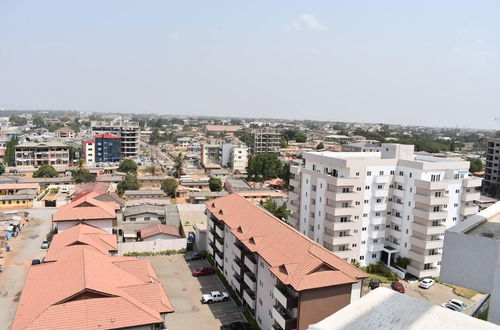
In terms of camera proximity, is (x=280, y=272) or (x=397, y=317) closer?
(x=397, y=317)

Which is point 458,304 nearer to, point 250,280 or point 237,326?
point 250,280

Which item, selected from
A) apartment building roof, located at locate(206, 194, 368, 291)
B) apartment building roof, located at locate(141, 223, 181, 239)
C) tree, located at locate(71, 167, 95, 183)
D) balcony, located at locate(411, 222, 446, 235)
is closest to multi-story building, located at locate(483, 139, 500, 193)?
balcony, located at locate(411, 222, 446, 235)

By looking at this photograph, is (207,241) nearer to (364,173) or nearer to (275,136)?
(364,173)

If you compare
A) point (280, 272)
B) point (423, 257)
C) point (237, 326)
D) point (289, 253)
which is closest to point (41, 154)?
point (237, 326)

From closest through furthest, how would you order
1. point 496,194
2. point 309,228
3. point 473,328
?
point 473,328
point 309,228
point 496,194

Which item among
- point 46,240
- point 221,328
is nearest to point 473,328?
point 221,328

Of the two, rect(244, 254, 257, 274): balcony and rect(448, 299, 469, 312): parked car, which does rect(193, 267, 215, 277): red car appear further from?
rect(448, 299, 469, 312): parked car
